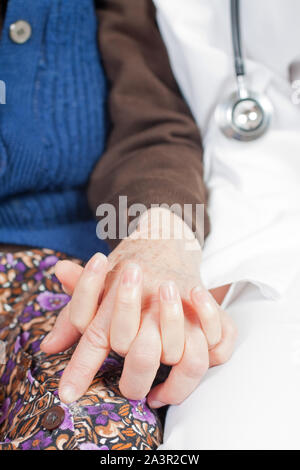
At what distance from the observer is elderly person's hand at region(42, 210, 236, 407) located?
0.42m

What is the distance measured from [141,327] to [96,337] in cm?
4

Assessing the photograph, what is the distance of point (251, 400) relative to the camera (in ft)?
1.39

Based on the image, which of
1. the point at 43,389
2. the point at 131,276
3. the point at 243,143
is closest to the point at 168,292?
the point at 131,276

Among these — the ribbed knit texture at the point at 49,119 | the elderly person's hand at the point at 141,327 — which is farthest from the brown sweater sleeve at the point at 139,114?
the elderly person's hand at the point at 141,327

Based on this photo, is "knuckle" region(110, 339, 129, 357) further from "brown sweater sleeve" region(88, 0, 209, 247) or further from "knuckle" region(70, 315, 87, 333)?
"brown sweater sleeve" region(88, 0, 209, 247)

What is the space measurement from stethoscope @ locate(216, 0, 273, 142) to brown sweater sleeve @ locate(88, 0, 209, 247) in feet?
0.22

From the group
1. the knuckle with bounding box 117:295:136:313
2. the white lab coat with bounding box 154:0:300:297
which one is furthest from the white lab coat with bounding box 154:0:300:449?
the knuckle with bounding box 117:295:136:313

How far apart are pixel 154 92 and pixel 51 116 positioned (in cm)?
15

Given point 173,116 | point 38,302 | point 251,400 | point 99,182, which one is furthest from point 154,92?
point 251,400

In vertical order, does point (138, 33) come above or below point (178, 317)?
above

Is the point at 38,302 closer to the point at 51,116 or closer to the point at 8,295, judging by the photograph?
the point at 8,295

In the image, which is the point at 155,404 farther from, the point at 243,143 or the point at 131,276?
the point at 243,143
